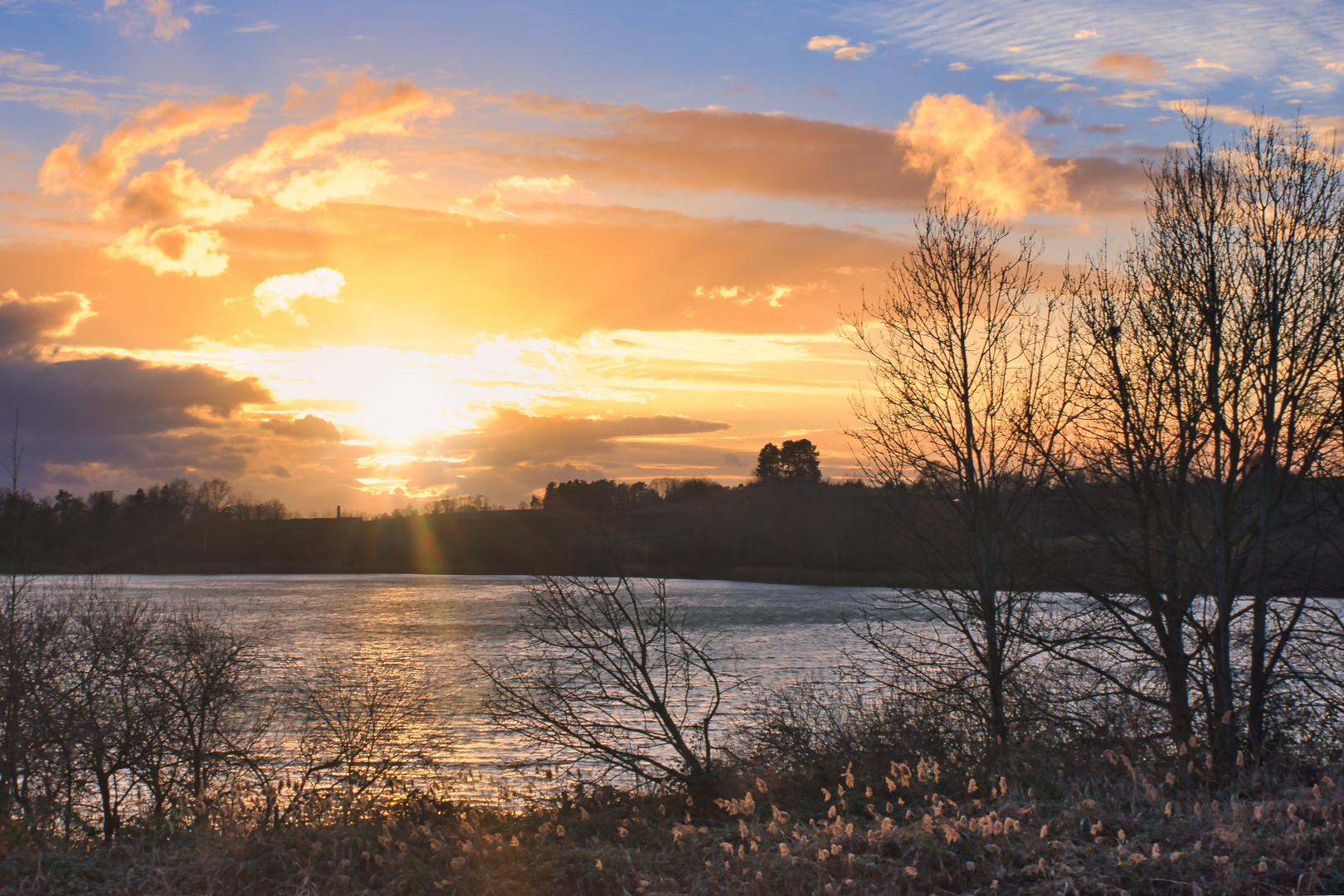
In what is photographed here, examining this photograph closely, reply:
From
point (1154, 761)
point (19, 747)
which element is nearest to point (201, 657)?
point (19, 747)

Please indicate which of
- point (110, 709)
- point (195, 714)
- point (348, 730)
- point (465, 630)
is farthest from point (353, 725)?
point (465, 630)

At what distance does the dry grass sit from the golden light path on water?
360 centimetres

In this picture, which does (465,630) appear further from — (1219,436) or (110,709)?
(1219,436)

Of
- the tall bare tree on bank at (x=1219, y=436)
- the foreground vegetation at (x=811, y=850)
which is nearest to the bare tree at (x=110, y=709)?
the foreground vegetation at (x=811, y=850)

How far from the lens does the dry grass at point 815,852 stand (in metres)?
6.56

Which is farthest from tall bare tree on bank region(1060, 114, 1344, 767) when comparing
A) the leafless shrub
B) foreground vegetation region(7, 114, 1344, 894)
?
the leafless shrub

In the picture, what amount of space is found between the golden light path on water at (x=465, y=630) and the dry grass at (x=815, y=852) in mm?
3598

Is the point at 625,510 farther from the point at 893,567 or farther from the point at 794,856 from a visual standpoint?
the point at 794,856

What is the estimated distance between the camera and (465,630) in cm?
4744

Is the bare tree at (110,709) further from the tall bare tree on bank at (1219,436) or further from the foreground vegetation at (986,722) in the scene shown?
the tall bare tree on bank at (1219,436)

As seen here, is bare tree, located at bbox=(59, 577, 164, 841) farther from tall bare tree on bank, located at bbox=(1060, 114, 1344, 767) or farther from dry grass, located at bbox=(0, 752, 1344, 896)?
tall bare tree on bank, located at bbox=(1060, 114, 1344, 767)

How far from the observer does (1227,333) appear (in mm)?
11641

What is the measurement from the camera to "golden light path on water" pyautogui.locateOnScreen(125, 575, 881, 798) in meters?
22.0

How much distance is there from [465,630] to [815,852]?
138ft
